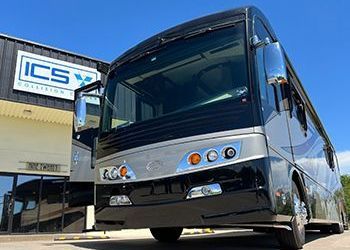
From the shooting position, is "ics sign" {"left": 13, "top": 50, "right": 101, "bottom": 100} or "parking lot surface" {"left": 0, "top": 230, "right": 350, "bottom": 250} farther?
"ics sign" {"left": 13, "top": 50, "right": 101, "bottom": 100}

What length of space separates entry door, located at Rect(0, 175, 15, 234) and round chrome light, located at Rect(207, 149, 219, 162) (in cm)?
1159

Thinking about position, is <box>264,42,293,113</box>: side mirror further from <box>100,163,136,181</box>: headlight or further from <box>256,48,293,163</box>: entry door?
→ <box>100,163,136,181</box>: headlight

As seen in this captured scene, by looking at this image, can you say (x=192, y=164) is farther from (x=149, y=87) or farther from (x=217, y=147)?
(x=149, y=87)

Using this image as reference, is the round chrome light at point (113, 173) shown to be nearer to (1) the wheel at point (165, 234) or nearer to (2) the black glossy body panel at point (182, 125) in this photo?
(2) the black glossy body panel at point (182, 125)

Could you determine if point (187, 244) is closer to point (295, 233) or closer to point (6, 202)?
point (295, 233)

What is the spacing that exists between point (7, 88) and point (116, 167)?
949 cm

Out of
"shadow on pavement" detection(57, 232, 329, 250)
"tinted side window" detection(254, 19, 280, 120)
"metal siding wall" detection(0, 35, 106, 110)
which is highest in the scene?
"metal siding wall" detection(0, 35, 106, 110)

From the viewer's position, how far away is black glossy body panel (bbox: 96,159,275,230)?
12.3ft

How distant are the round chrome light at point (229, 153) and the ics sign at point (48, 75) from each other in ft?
35.1

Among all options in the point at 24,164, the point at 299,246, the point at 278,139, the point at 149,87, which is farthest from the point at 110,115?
the point at 24,164

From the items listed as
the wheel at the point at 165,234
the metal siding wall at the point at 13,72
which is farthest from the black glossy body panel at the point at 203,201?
the metal siding wall at the point at 13,72

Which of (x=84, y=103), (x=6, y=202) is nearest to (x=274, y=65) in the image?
(x=84, y=103)

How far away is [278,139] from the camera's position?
14.9 ft

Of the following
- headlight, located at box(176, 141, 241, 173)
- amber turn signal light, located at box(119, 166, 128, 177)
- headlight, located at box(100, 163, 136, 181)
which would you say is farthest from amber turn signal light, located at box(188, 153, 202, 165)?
amber turn signal light, located at box(119, 166, 128, 177)
